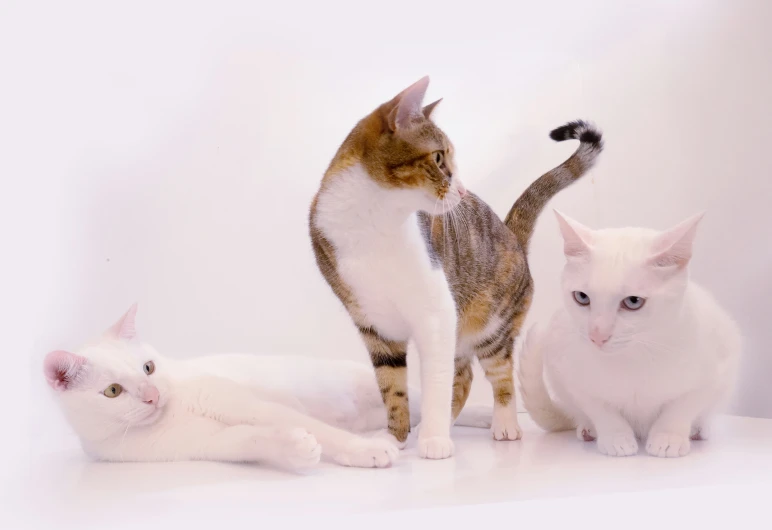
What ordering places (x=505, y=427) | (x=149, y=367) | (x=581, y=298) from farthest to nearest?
(x=505, y=427), (x=149, y=367), (x=581, y=298)

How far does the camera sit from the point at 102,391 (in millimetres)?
1816

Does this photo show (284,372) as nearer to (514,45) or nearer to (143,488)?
(143,488)

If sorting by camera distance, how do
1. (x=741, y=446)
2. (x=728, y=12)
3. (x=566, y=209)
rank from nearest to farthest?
(x=741, y=446) < (x=728, y=12) < (x=566, y=209)

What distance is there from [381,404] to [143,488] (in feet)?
3.05

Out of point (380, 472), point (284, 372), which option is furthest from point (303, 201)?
point (380, 472)

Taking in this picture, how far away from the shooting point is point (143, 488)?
1.58 metres

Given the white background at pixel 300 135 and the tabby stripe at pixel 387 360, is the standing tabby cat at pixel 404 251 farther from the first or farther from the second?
the white background at pixel 300 135

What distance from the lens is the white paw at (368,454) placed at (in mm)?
1716

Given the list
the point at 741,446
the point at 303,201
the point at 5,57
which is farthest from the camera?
the point at 303,201

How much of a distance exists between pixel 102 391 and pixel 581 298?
4.04ft

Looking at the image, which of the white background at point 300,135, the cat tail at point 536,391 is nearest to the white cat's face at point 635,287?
the cat tail at point 536,391

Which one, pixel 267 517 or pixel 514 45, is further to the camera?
pixel 514 45

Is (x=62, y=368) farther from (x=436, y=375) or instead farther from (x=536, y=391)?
(x=536, y=391)

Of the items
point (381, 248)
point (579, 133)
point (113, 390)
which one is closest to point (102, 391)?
point (113, 390)
